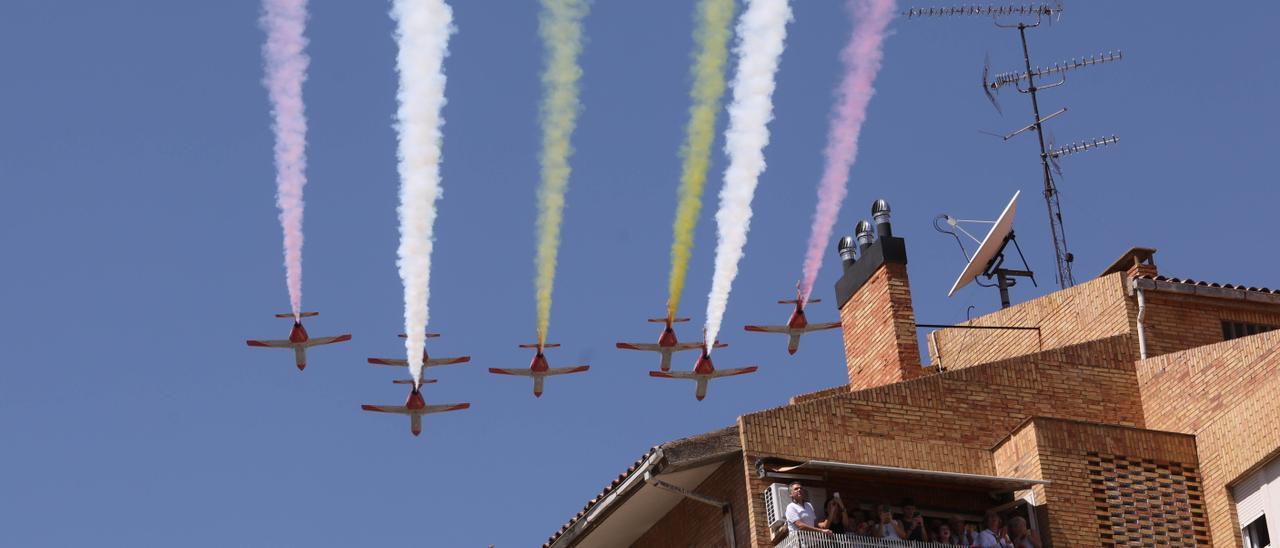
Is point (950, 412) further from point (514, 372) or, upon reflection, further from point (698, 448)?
point (514, 372)

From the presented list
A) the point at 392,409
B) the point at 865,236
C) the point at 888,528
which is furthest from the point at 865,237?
the point at 392,409

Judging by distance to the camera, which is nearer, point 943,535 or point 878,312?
point 943,535

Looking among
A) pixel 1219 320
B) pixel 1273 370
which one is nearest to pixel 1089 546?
pixel 1273 370

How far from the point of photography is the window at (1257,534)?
125 ft

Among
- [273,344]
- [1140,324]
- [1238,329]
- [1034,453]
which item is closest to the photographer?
[1034,453]

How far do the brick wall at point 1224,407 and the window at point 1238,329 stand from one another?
3385 millimetres

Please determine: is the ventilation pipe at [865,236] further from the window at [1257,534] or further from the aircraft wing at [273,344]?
the aircraft wing at [273,344]

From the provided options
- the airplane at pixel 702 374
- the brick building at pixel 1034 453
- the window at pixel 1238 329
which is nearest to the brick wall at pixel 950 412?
the brick building at pixel 1034 453

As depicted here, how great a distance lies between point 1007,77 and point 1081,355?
46.6 feet

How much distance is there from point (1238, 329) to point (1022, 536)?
366 inches

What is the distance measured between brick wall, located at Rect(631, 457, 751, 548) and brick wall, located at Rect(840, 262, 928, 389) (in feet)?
19.4

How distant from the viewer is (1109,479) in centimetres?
3891

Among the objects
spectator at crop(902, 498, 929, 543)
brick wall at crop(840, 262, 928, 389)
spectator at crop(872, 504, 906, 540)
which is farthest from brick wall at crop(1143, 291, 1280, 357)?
spectator at crop(872, 504, 906, 540)

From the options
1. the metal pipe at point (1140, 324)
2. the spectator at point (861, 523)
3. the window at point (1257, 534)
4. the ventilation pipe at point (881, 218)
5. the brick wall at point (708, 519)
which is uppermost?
the ventilation pipe at point (881, 218)
